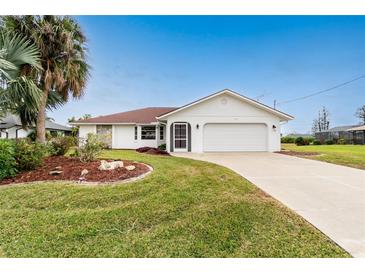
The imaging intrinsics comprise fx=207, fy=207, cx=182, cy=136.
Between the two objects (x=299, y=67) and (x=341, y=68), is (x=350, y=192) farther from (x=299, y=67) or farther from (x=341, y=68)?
(x=341, y=68)

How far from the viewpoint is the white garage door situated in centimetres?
1599

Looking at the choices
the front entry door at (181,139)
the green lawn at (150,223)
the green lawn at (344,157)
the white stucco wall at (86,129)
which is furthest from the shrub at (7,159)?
the green lawn at (344,157)

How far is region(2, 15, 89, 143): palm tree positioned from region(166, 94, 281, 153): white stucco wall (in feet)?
23.2

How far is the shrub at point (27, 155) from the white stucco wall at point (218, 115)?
9597 mm

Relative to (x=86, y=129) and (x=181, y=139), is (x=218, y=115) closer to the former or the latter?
(x=181, y=139)

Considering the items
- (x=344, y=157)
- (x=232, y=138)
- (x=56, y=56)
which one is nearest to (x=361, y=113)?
(x=344, y=157)

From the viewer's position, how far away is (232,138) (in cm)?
1603

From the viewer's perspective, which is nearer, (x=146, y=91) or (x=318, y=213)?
(x=318, y=213)

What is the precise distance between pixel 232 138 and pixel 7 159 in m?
13.4

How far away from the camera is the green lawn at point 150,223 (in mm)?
3098

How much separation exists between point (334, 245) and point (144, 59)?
62.0ft
